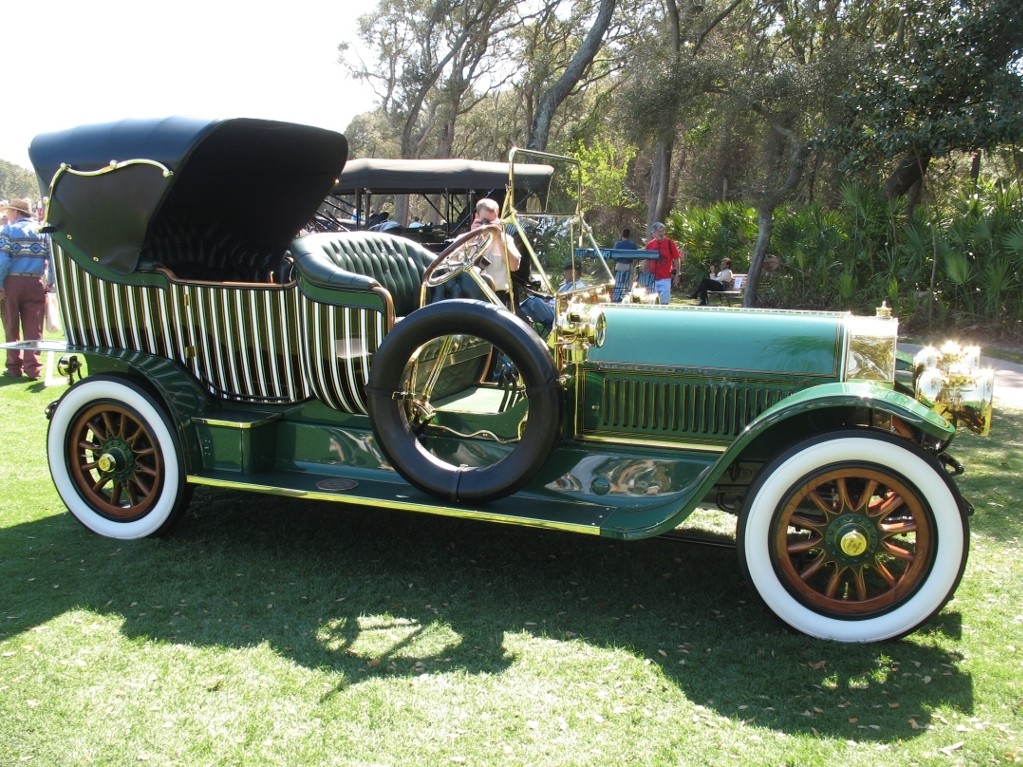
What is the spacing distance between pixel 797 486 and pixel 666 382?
0.80 m

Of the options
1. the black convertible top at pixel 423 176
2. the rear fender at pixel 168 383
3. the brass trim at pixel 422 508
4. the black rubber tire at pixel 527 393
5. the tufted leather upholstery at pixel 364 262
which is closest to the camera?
the brass trim at pixel 422 508

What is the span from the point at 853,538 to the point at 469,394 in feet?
7.11

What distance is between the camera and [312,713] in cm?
282

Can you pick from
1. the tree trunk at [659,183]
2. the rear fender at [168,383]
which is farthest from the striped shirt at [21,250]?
the tree trunk at [659,183]

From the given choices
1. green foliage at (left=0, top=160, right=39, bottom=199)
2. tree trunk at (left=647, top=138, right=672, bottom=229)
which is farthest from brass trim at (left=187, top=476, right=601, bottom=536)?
green foliage at (left=0, top=160, right=39, bottom=199)

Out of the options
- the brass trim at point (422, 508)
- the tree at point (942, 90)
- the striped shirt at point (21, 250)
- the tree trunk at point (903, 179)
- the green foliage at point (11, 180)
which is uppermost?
the green foliage at point (11, 180)

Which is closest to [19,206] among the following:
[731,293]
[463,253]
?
[463,253]

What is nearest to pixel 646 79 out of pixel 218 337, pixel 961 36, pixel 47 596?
pixel 961 36

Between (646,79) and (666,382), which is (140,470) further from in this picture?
(646,79)

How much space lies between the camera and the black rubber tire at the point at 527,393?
3562 millimetres

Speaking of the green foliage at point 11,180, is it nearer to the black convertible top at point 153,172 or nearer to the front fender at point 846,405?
the black convertible top at point 153,172

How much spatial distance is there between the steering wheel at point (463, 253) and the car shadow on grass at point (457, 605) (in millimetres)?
1377

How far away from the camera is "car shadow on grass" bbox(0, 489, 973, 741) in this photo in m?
3.01

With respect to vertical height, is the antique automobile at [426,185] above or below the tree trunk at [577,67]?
below
